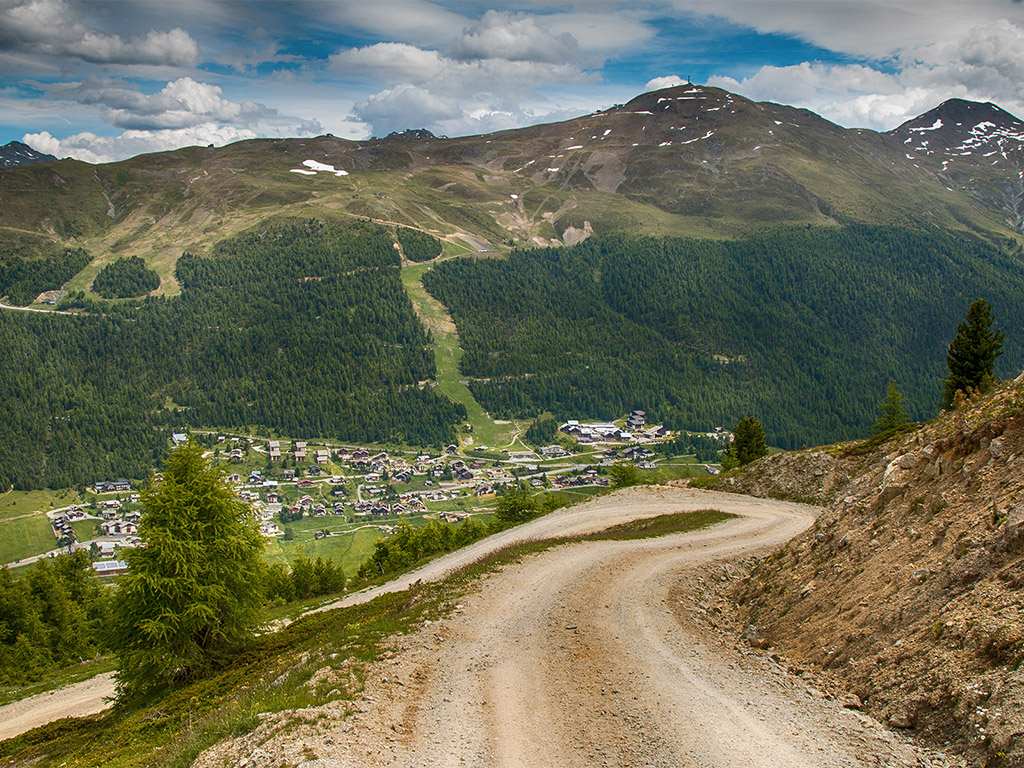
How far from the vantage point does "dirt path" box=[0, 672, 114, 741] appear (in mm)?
33156

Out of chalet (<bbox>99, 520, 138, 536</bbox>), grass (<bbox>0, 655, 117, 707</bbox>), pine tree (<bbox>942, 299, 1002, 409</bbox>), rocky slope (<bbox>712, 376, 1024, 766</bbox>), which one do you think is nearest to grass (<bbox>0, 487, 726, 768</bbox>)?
rocky slope (<bbox>712, 376, 1024, 766</bbox>)

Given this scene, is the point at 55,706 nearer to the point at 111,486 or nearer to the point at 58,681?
the point at 58,681

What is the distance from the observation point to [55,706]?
35.2m

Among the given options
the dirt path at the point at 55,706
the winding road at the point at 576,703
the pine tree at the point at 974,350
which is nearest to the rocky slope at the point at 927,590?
the winding road at the point at 576,703

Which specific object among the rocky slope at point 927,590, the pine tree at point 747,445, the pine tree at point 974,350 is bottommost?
the pine tree at point 747,445

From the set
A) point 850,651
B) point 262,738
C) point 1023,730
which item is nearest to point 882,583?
point 850,651

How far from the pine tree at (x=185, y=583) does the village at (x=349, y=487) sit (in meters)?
102

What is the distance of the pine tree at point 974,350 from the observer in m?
54.3

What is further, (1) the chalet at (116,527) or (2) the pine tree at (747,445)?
(1) the chalet at (116,527)

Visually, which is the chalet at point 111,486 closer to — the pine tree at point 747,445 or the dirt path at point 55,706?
the dirt path at point 55,706

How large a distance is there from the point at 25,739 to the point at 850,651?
32386mm

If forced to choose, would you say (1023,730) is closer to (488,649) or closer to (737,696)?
(737,696)

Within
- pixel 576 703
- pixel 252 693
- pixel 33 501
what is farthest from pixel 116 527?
pixel 576 703

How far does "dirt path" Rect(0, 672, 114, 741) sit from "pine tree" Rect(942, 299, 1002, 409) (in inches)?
2536
